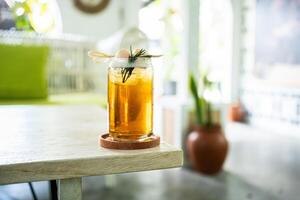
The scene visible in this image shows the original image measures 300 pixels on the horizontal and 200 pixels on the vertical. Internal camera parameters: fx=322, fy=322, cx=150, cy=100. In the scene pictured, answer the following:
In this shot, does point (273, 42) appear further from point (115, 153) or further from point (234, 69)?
point (115, 153)

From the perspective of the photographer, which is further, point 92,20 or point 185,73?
point 92,20

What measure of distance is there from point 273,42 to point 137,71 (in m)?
3.86

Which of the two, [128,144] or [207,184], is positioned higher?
[128,144]

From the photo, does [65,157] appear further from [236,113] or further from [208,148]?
[236,113]

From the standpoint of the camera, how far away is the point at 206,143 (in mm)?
2229

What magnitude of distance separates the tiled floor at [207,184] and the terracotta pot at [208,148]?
0.25 ft

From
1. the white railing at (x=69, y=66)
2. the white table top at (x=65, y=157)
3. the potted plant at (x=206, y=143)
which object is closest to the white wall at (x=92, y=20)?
the white railing at (x=69, y=66)

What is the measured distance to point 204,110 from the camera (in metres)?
2.38

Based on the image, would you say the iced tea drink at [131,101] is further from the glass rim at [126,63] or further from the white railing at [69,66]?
the white railing at [69,66]

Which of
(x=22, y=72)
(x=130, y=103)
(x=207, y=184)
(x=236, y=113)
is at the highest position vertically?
(x=22, y=72)

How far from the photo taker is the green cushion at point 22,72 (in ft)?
7.50

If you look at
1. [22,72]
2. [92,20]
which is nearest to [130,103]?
[22,72]

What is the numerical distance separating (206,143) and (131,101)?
1662 mm

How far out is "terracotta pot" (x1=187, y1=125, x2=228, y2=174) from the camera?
7.31 feet
